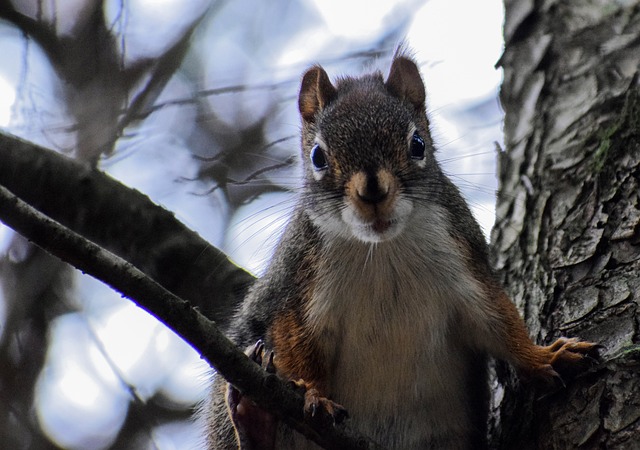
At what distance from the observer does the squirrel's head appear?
259 cm

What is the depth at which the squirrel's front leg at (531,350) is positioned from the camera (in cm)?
256

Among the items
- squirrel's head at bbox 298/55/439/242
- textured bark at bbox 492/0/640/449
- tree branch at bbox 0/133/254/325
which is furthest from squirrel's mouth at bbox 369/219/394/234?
tree branch at bbox 0/133/254/325

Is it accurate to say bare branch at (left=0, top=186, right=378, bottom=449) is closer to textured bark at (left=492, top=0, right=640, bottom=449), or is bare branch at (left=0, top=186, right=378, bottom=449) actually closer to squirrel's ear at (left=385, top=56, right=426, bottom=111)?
textured bark at (left=492, top=0, right=640, bottom=449)

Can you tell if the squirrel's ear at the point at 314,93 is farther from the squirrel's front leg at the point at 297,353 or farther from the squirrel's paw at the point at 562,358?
the squirrel's paw at the point at 562,358

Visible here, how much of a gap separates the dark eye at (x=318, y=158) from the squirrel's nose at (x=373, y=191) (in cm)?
35

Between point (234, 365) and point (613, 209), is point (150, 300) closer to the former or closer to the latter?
point (234, 365)

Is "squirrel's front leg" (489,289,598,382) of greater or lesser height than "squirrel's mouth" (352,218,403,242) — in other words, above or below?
below

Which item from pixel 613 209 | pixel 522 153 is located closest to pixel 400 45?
pixel 522 153

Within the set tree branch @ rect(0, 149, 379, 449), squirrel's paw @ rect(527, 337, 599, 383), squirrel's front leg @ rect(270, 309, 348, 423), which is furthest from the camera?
squirrel's front leg @ rect(270, 309, 348, 423)

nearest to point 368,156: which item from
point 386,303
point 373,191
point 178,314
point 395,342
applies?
point 373,191

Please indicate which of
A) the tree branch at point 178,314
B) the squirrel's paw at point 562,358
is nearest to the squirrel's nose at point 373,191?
the tree branch at point 178,314

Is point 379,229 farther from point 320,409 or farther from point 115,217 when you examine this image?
point 115,217

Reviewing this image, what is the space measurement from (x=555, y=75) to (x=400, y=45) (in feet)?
2.75

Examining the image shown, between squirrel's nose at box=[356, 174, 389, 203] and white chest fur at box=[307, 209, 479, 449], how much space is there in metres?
0.37
